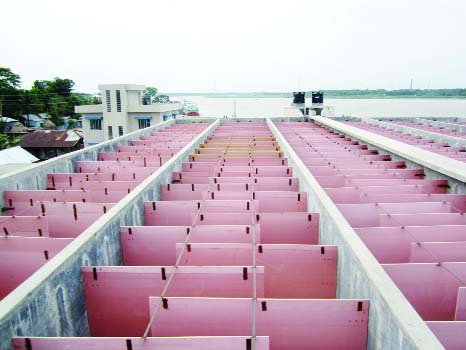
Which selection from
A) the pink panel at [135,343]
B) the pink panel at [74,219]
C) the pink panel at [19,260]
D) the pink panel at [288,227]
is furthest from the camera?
the pink panel at [74,219]

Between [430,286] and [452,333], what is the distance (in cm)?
103

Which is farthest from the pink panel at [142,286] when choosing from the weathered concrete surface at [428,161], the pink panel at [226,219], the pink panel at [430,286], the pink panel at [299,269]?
the weathered concrete surface at [428,161]

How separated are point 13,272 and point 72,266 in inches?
59.4

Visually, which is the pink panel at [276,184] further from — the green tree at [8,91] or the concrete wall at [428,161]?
the green tree at [8,91]

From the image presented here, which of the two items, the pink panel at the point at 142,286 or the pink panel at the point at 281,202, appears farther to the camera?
the pink panel at the point at 281,202

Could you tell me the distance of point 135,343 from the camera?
124 inches

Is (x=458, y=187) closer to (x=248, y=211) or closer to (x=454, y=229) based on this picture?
(x=454, y=229)

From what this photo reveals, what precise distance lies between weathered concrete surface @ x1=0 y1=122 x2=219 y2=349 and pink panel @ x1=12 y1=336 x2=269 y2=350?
24 centimetres

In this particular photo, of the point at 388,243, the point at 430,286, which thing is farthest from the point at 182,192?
the point at 430,286

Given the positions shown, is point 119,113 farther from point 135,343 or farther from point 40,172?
point 135,343

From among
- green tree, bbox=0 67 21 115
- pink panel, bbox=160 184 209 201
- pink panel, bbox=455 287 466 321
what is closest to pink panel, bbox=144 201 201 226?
pink panel, bbox=160 184 209 201

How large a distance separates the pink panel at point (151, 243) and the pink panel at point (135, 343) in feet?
7.79

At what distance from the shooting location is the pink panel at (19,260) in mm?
5023

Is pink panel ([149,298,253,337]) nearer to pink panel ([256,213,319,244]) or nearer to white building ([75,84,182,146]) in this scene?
pink panel ([256,213,319,244])
